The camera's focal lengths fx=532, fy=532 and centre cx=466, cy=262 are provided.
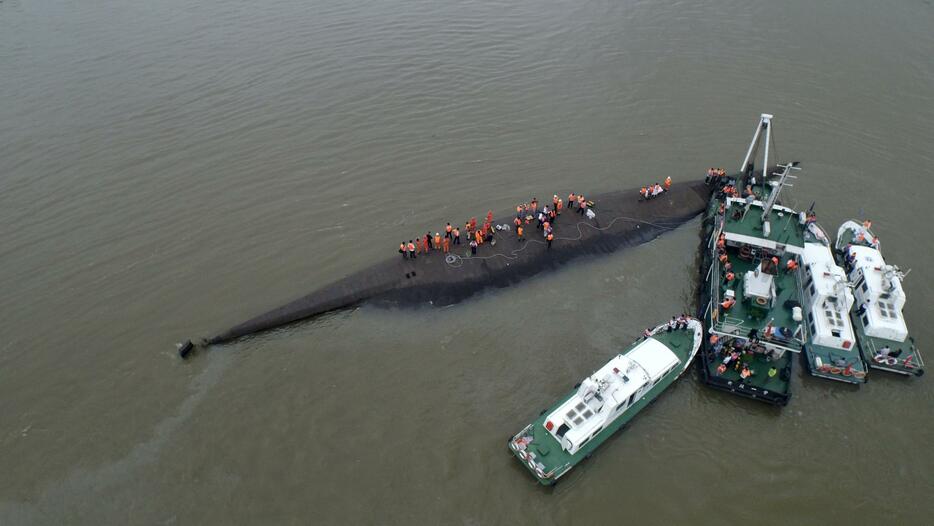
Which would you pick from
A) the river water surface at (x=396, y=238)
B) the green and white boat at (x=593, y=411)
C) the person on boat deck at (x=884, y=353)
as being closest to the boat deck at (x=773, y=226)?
the river water surface at (x=396, y=238)

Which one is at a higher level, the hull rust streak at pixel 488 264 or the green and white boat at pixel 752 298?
the hull rust streak at pixel 488 264

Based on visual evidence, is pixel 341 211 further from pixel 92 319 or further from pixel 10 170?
pixel 10 170

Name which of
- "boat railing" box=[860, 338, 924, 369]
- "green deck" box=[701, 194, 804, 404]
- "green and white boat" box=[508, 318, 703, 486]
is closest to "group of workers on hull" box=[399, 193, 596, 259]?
"green deck" box=[701, 194, 804, 404]

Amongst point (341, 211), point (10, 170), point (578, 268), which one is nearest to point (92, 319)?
point (341, 211)

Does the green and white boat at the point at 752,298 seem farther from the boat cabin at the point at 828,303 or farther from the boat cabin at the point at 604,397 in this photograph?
the boat cabin at the point at 604,397

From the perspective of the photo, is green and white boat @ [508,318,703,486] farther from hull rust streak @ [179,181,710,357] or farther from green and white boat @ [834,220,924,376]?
green and white boat @ [834,220,924,376]
